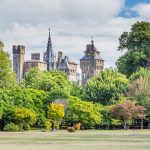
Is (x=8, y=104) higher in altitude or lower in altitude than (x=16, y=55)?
lower

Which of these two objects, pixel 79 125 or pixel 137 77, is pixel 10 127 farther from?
pixel 137 77

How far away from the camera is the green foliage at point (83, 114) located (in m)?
72.2

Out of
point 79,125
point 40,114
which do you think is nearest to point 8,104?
point 40,114

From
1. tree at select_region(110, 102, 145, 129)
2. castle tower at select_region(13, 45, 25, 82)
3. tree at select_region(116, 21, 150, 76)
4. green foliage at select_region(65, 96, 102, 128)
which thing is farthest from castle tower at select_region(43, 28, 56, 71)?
tree at select_region(110, 102, 145, 129)

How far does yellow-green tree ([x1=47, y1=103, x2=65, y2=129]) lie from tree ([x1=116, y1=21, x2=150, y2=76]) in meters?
20.8

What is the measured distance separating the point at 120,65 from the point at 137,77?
35.2 feet

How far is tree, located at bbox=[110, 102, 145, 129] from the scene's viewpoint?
72562 mm

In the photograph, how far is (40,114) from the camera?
72.6 m

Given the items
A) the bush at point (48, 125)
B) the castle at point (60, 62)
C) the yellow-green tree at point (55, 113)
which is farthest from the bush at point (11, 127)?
the castle at point (60, 62)

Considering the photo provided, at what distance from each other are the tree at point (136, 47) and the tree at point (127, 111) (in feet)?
51.6

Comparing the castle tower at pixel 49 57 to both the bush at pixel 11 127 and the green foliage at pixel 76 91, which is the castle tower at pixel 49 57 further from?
the bush at pixel 11 127

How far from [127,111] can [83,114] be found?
5.39m

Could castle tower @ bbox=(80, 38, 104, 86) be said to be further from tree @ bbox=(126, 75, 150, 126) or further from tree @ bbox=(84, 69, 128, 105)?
tree @ bbox=(126, 75, 150, 126)

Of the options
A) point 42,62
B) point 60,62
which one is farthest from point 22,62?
point 60,62
